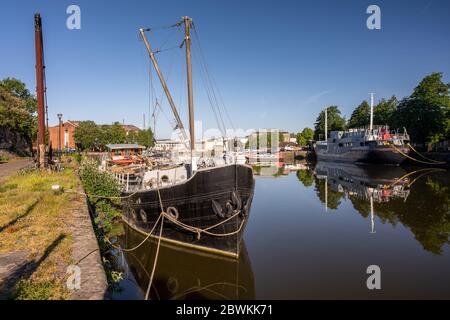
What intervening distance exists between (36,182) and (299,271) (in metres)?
15.2

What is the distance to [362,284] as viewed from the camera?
352 inches

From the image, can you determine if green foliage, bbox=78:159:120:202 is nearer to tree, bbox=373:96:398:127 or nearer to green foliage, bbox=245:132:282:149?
tree, bbox=373:96:398:127

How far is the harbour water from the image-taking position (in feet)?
28.9

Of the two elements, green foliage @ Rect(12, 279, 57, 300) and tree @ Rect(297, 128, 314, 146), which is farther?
tree @ Rect(297, 128, 314, 146)

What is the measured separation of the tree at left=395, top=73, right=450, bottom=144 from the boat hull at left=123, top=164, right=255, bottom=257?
50115 mm

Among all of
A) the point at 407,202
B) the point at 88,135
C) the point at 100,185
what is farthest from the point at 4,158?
the point at 407,202

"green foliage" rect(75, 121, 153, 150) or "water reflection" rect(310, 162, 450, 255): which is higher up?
"green foliage" rect(75, 121, 153, 150)

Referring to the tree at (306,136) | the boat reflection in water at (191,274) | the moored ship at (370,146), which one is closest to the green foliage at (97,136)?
the moored ship at (370,146)

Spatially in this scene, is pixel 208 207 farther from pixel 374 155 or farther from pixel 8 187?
pixel 374 155

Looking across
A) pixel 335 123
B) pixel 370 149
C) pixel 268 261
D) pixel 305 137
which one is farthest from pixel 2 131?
pixel 305 137

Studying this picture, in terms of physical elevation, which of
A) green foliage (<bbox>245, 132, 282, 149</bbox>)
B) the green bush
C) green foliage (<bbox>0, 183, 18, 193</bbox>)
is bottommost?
the green bush

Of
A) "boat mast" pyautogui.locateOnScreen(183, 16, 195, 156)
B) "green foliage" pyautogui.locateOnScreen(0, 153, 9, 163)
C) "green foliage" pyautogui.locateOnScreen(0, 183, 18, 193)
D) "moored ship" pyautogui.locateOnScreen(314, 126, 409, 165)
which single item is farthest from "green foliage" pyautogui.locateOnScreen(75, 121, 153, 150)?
"boat mast" pyautogui.locateOnScreen(183, 16, 195, 156)

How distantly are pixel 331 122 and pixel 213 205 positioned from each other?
93337 millimetres
